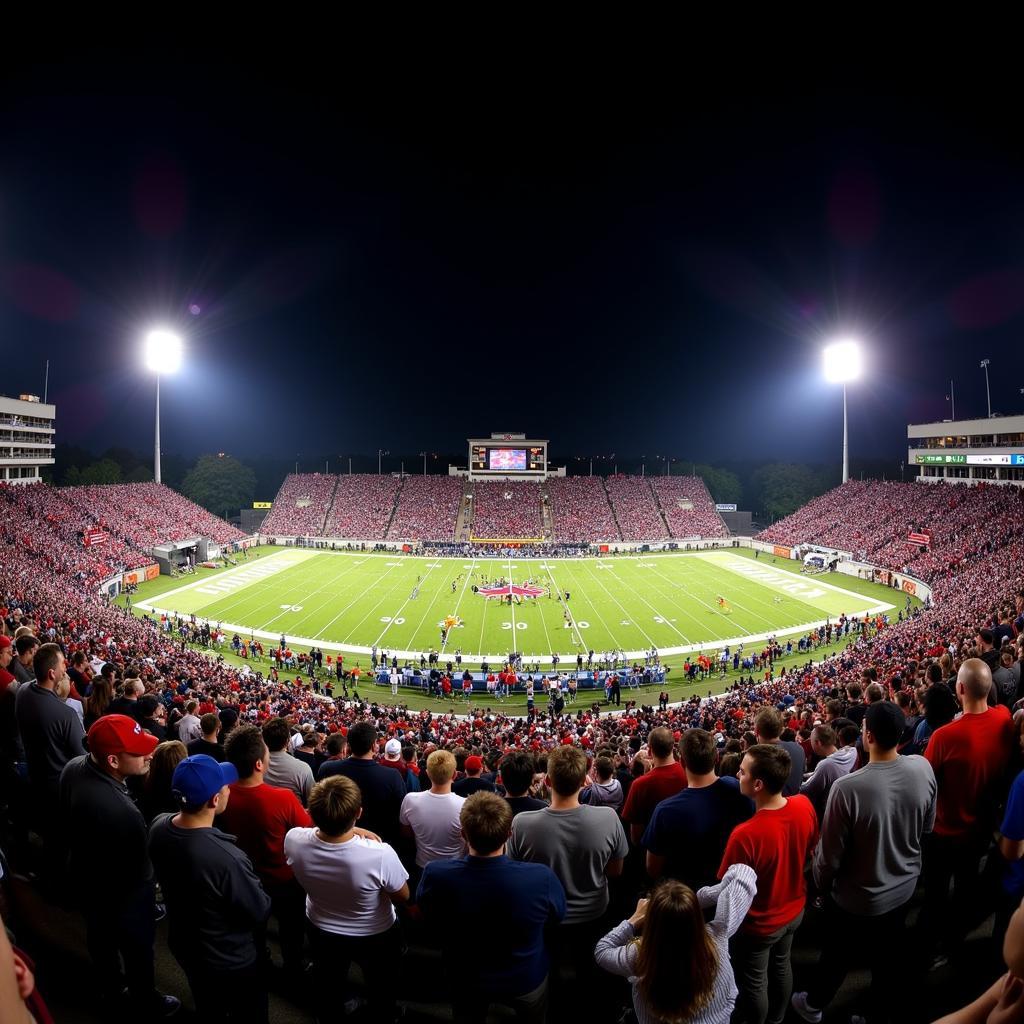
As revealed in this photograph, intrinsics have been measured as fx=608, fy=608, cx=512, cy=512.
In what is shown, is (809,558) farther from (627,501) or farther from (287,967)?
(287,967)

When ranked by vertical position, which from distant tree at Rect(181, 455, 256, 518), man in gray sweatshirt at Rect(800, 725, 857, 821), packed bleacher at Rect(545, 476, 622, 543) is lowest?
man in gray sweatshirt at Rect(800, 725, 857, 821)

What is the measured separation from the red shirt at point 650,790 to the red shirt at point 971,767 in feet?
6.33

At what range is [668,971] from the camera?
2490 mm

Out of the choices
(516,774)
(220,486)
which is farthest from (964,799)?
(220,486)

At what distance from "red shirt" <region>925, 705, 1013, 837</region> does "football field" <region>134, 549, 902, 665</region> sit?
24.8 meters

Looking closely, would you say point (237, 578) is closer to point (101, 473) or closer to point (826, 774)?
point (101, 473)

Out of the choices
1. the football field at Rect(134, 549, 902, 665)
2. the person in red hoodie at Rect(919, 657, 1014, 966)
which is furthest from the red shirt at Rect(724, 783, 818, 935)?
the football field at Rect(134, 549, 902, 665)

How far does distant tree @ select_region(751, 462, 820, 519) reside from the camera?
285ft

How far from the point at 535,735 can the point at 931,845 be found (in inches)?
418

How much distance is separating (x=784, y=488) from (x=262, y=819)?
310 ft

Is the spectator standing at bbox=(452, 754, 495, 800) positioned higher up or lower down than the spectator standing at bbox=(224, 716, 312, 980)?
lower down

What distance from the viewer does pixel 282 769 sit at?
18.3 feet

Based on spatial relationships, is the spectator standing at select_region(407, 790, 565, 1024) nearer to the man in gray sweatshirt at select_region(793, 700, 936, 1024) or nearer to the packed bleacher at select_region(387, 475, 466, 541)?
the man in gray sweatshirt at select_region(793, 700, 936, 1024)

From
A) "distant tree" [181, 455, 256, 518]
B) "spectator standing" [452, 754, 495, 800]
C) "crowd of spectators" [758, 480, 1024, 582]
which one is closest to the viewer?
"spectator standing" [452, 754, 495, 800]
